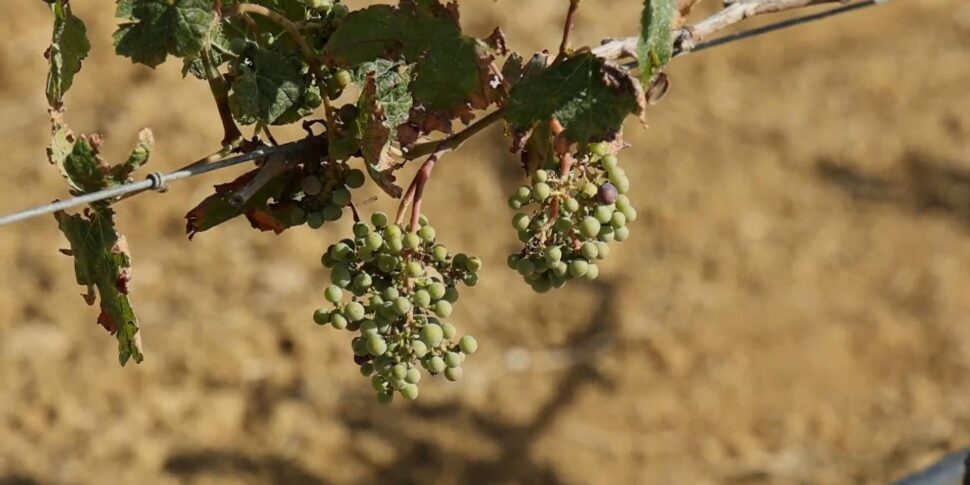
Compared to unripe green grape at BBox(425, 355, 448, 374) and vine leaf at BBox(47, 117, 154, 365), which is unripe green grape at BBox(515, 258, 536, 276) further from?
vine leaf at BBox(47, 117, 154, 365)

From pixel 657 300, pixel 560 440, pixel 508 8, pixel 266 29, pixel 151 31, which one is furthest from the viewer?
pixel 508 8

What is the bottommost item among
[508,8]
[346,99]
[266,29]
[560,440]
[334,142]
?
[334,142]

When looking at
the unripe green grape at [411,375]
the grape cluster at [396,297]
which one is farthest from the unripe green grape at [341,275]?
the unripe green grape at [411,375]

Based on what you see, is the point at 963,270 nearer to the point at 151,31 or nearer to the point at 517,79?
the point at 517,79

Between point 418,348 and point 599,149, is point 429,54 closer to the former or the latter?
point 599,149

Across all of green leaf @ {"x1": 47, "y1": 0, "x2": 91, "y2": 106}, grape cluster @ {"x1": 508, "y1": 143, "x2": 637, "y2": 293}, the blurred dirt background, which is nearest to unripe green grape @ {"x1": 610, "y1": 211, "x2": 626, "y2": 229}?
grape cluster @ {"x1": 508, "y1": 143, "x2": 637, "y2": 293}

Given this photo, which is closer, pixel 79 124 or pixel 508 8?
pixel 79 124

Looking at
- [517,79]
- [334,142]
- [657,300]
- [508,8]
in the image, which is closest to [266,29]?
[334,142]
